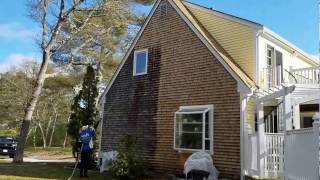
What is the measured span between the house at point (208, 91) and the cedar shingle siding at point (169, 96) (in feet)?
0.13

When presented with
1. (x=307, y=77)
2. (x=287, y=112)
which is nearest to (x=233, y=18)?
(x=307, y=77)

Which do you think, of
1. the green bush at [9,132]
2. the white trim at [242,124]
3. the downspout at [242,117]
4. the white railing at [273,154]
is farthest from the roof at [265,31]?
the green bush at [9,132]

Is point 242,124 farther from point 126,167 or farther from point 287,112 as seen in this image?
point 126,167

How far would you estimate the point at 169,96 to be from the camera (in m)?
17.6

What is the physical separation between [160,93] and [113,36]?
1470cm

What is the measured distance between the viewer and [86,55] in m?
30.6

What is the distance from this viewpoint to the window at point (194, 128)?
15.7 meters

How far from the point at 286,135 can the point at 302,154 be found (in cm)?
185

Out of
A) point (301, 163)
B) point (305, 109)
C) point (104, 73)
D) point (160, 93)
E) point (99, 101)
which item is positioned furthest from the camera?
point (104, 73)

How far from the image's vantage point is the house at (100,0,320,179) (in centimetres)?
1464

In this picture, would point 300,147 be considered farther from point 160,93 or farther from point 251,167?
point 160,93

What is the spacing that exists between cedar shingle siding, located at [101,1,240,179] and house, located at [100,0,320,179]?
0.04 meters

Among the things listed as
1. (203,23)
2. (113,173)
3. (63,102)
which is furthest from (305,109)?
(63,102)

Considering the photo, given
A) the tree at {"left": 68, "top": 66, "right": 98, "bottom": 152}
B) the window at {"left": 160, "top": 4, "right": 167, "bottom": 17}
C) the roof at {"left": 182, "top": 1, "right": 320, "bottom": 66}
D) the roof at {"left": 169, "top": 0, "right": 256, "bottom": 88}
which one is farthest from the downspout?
the tree at {"left": 68, "top": 66, "right": 98, "bottom": 152}
